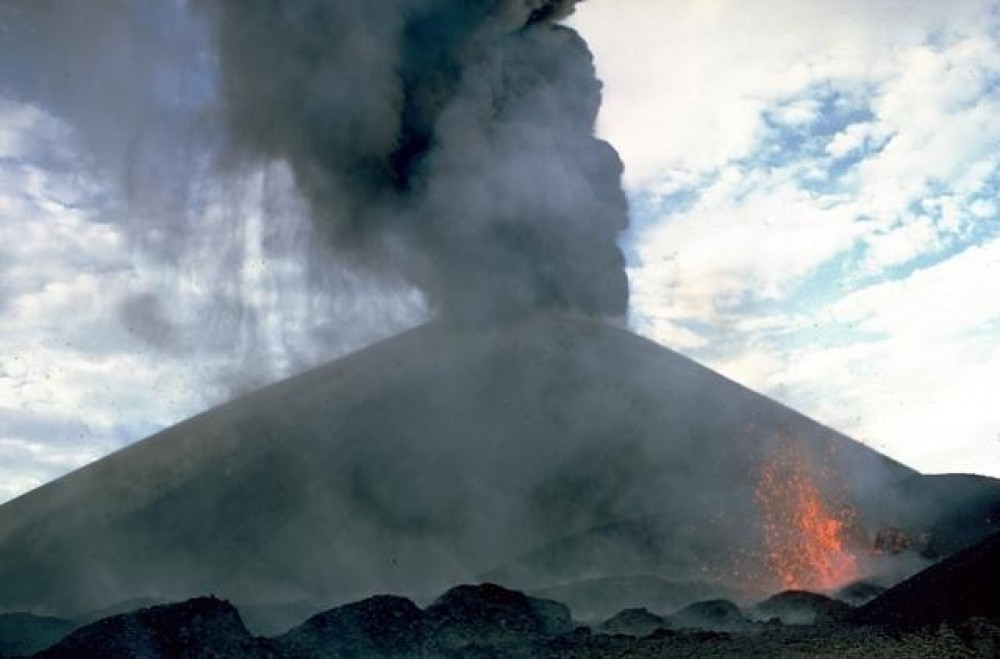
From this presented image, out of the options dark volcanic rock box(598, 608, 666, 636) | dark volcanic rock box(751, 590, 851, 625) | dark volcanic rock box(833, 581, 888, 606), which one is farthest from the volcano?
dark volcanic rock box(598, 608, 666, 636)

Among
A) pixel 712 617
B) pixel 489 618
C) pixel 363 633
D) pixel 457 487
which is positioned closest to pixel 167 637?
pixel 363 633

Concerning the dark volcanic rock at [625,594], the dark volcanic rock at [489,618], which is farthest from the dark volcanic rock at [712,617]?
the dark volcanic rock at [625,594]

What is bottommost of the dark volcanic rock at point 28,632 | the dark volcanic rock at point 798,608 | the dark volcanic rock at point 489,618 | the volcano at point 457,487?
the dark volcanic rock at point 798,608

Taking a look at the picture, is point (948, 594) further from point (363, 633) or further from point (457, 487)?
point (457, 487)

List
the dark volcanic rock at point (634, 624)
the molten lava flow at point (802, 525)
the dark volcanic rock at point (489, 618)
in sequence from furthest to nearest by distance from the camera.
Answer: the molten lava flow at point (802, 525), the dark volcanic rock at point (634, 624), the dark volcanic rock at point (489, 618)

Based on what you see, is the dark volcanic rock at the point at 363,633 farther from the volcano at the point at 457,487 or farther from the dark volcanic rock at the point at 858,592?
the dark volcanic rock at the point at 858,592

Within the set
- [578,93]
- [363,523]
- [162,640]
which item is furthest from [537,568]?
[578,93]
